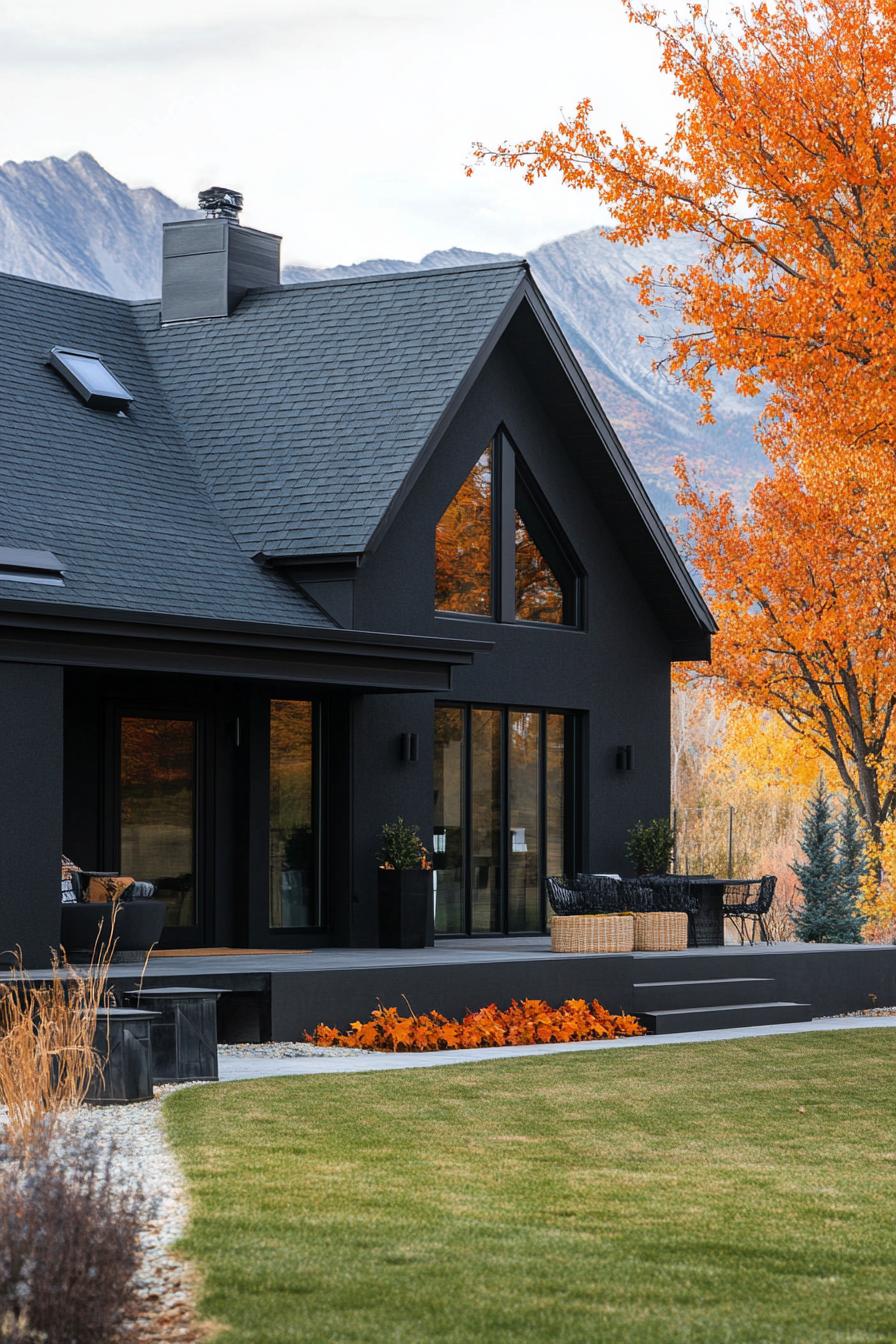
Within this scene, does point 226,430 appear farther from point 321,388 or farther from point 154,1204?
point 154,1204

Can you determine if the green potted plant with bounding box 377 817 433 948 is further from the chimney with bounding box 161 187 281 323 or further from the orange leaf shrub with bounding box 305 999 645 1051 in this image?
the chimney with bounding box 161 187 281 323

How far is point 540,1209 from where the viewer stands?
23.0 feet

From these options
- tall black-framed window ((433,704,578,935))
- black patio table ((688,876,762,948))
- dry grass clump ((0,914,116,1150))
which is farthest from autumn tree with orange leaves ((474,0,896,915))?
dry grass clump ((0,914,116,1150))

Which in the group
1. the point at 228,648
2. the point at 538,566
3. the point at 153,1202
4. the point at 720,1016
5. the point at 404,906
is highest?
the point at 538,566

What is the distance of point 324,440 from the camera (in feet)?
57.4

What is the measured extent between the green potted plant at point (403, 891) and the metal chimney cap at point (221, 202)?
755 cm

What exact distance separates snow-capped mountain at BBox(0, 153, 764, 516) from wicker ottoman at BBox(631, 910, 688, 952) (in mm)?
94583

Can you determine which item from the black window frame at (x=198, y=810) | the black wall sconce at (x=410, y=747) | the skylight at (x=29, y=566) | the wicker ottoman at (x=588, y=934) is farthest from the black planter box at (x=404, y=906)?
the skylight at (x=29, y=566)

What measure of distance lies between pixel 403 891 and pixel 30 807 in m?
4.39

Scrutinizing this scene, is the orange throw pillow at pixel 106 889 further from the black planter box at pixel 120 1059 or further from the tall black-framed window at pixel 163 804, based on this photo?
the black planter box at pixel 120 1059

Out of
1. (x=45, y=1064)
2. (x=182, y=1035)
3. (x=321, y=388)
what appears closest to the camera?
(x=45, y=1064)

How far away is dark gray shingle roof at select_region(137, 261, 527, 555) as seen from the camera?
55.0 ft

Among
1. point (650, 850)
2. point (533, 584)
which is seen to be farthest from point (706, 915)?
point (533, 584)

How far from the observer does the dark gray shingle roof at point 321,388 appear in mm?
16766
